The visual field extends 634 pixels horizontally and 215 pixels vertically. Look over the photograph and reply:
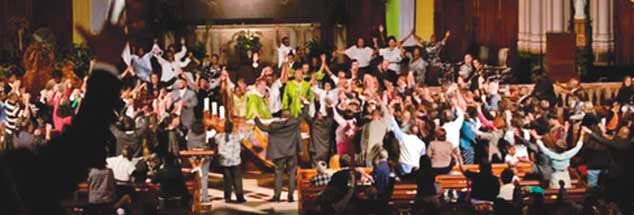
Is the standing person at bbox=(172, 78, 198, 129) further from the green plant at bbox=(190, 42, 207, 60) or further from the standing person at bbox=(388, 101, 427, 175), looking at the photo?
the green plant at bbox=(190, 42, 207, 60)

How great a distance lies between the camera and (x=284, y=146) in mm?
17406

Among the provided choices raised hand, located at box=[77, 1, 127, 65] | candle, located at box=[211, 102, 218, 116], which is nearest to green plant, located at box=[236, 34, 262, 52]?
candle, located at box=[211, 102, 218, 116]

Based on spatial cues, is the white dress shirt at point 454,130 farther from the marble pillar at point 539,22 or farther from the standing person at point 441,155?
the marble pillar at point 539,22

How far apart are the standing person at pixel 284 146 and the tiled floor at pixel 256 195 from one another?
0.99 ft

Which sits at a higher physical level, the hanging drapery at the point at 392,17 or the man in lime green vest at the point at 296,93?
the hanging drapery at the point at 392,17

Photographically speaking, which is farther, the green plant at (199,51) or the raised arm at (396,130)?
the green plant at (199,51)

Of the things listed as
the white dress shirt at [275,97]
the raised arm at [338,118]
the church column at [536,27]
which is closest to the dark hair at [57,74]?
the white dress shirt at [275,97]

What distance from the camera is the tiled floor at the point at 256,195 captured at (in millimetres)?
17312

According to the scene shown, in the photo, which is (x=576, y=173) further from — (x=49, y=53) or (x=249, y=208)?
(x=49, y=53)

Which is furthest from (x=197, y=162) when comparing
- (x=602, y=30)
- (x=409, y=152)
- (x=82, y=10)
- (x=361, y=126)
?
(x=82, y=10)

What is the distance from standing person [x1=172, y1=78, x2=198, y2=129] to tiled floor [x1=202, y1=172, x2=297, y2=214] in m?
1.01

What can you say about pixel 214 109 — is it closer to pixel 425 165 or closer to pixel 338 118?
pixel 338 118

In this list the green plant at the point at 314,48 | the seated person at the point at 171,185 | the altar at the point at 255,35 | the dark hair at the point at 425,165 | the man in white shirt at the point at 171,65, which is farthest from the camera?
the altar at the point at 255,35

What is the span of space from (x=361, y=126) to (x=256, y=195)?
1808mm
